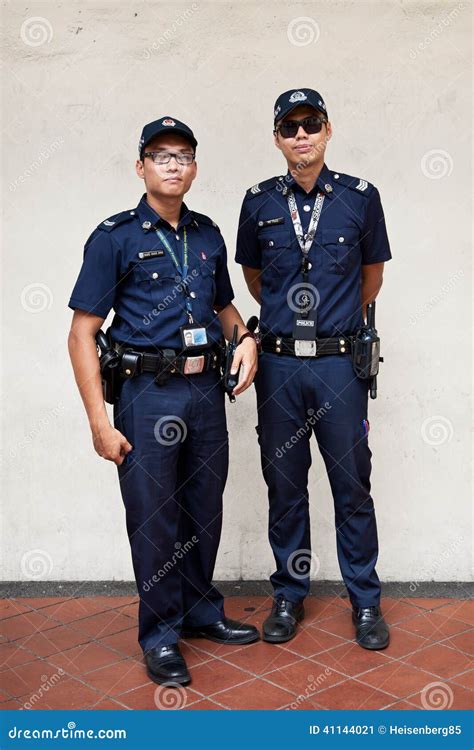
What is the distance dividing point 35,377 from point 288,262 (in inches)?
56.9

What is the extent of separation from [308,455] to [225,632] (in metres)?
0.78

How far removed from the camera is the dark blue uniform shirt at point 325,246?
3.66m

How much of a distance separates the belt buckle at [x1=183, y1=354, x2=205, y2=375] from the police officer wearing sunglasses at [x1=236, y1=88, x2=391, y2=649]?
376mm

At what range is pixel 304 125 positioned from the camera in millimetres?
3584

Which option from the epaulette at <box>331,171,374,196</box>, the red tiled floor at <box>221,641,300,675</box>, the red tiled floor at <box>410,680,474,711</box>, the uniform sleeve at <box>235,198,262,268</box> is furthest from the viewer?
the uniform sleeve at <box>235,198,262,268</box>

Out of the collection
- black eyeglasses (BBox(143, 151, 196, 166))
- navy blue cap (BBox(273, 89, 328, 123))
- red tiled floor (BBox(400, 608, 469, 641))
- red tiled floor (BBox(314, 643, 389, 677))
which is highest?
navy blue cap (BBox(273, 89, 328, 123))

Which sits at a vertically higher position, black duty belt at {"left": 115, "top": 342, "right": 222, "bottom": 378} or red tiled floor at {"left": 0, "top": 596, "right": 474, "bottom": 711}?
black duty belt at {"left": 115, "top": 342, "right": 222, "bottom": 378}

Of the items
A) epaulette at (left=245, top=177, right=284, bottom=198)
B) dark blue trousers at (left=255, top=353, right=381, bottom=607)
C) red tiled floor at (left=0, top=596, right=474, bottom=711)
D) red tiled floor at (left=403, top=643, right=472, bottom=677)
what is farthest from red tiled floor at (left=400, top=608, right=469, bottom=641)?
epaulette at (left=245, top=177, right=284, bottom=198)

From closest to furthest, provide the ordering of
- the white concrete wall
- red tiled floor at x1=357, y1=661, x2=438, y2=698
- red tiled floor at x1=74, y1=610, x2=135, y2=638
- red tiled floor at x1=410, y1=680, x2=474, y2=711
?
1. red tiled floor at x1=410, y1=680, x2=474, y2=711
2. red tiled floor at x1=357, y1=661, x2=438, y2=698
3. red tiled floor at x1=74, y1=610, x2=135, y2=638
4. the white concrete wall

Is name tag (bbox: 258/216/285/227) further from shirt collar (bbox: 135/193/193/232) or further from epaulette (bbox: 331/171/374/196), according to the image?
shirt collar (bbox: 135/193/193/232)

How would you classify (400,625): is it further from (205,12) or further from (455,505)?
(205,12)

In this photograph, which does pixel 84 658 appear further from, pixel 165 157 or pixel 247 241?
pixel 165 157

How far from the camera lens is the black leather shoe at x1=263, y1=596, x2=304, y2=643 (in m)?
3.76

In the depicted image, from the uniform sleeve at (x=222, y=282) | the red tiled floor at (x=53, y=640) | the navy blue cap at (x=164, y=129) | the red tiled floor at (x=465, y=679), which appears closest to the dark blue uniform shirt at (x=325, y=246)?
the uniform sleeve at (x=222, y=282)
